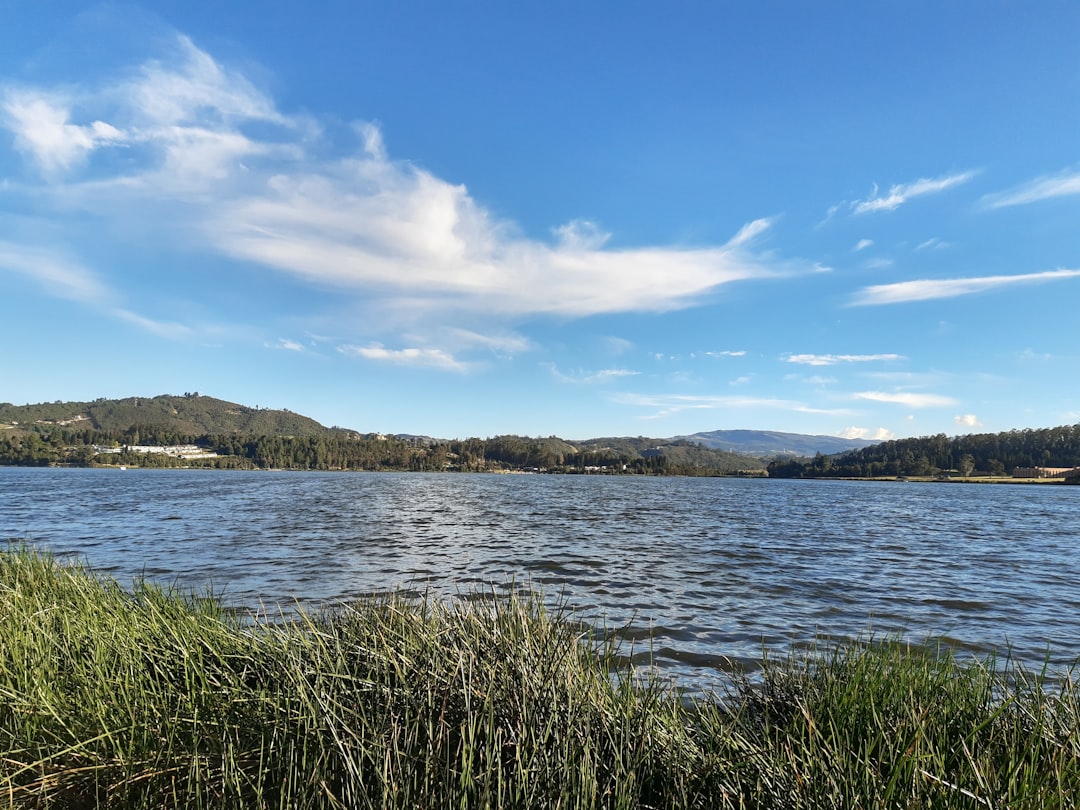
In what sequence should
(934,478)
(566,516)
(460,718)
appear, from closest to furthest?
(460,718), (566,516), (934,478)

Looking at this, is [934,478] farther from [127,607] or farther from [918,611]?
[127,607]

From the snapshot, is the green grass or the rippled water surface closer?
the green grass

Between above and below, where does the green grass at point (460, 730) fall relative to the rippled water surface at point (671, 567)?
above

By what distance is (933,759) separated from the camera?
3.83 m

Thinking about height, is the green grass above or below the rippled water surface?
above

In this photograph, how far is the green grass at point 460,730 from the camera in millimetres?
3639

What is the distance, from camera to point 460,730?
4.25m

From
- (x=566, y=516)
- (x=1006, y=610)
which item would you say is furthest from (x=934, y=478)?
(x=1006, y=610)

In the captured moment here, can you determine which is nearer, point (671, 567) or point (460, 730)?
point (460, 730)

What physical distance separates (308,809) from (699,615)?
457 inches

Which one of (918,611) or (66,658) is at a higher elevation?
(66,658)

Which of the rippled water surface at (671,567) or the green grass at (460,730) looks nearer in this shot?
the green grass at (460,730)

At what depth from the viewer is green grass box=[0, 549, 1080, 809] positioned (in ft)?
11.9

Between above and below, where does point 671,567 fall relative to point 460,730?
below
